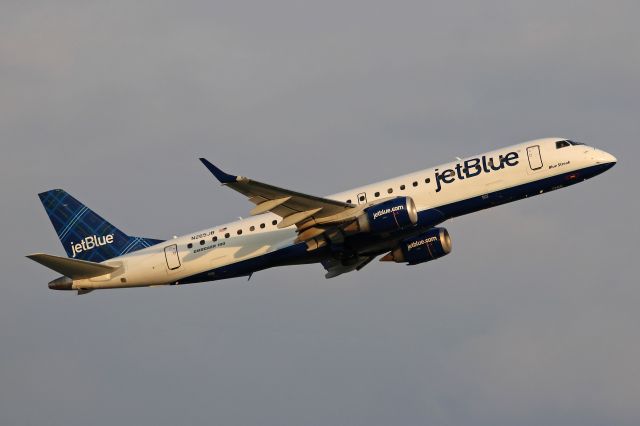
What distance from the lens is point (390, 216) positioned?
2571 inches

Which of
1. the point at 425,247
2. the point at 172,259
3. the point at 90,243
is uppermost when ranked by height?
the point at 90,243

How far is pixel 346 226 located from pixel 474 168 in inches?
320

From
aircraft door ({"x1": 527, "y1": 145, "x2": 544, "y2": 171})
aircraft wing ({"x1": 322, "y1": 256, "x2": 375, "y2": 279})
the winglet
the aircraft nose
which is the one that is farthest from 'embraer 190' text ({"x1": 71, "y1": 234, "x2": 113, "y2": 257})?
the aircraft nose

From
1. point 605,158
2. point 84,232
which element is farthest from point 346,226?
point 84,232

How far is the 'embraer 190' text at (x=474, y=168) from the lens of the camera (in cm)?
6756

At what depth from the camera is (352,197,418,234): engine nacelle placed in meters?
65.2

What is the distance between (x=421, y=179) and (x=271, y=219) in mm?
9276

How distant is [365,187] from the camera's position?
69000 millimetres

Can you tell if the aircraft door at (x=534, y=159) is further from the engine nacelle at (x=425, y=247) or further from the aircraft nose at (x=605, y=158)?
the engine nacelle at (x=425, y=247)

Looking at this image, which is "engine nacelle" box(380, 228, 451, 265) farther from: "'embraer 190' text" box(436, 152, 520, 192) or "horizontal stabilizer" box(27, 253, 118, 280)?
"horizontal stabilizer" box(27, 253, 118, 280)

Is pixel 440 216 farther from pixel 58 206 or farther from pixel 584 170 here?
pixel 58 206

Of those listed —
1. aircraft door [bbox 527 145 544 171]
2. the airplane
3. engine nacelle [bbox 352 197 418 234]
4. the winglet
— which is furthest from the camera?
aircraft door [bbox 527 145 544 171]

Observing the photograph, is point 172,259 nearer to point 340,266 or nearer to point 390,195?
point 340,266

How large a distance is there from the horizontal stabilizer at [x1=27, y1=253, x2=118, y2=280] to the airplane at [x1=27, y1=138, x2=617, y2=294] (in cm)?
6
